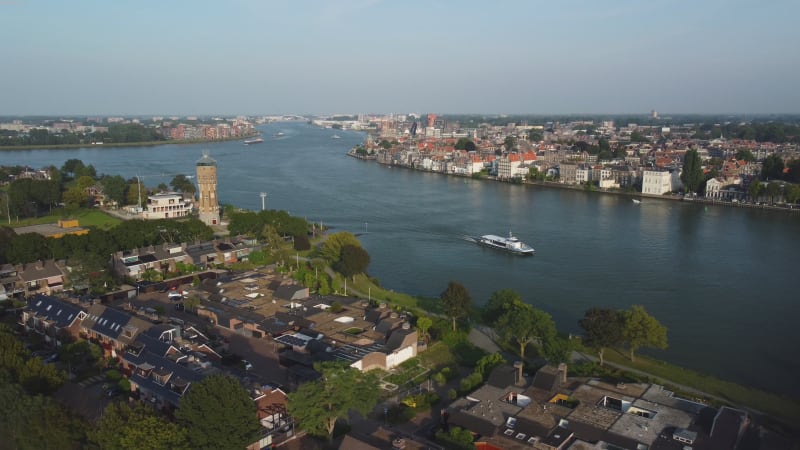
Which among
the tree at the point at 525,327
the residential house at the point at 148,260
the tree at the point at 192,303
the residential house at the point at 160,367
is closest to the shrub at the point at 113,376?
the residential house at the point at 160,367

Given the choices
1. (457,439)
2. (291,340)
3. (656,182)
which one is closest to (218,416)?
(457,439)

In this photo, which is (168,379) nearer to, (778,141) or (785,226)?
(785,226)

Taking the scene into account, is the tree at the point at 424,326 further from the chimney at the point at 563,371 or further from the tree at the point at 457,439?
the tree at the point at 457,439

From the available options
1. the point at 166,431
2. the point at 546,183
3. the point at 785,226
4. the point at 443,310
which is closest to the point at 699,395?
the point at 443,310

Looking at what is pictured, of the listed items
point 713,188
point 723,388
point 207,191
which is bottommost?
point 723,388

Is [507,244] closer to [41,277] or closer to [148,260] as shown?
[148,260]

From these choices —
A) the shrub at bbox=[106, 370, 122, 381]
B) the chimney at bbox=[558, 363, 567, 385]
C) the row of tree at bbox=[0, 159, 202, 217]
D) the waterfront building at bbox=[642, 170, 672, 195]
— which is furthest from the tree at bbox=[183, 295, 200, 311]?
the waterfront building at bbox=[642, 170, 672, 195]
